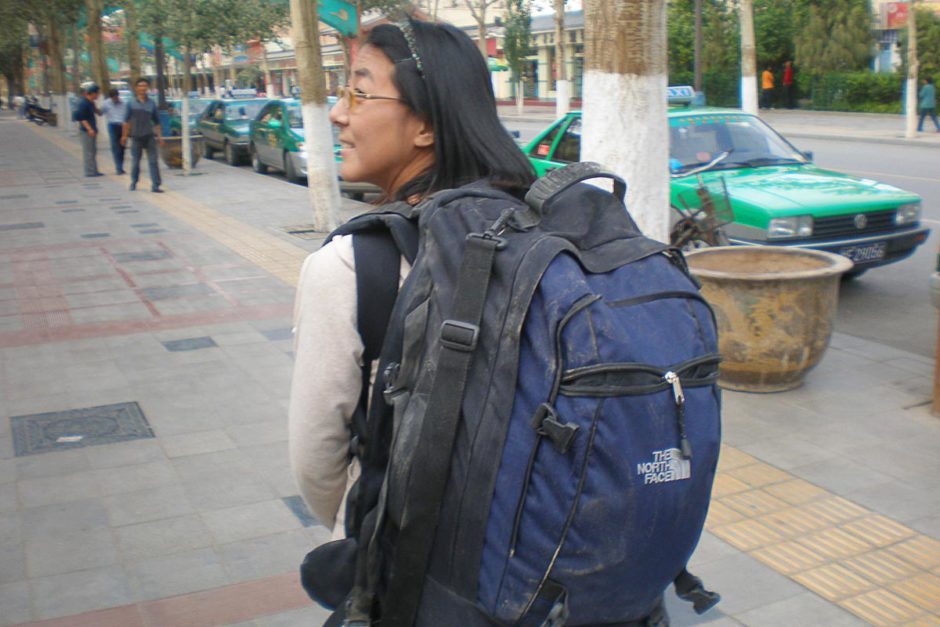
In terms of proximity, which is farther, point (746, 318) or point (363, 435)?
point (746, 318)

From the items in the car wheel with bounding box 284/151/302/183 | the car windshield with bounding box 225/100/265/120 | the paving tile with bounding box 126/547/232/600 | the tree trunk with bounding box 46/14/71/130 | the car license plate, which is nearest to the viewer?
the paving tile with bounding box 126/547/232/600

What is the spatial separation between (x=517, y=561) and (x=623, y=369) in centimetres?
31

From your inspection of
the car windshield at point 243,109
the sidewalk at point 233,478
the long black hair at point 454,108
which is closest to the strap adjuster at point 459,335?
the long black hair at point 454,108

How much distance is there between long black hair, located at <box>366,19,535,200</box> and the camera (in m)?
1.80

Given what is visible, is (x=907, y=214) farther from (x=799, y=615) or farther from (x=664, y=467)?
(x=664, y=467)

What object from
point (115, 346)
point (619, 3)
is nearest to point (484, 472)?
point (619, 3)

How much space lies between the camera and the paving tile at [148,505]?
4.52 meters

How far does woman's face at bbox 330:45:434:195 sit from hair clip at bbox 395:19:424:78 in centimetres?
5

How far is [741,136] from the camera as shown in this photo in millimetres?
9570

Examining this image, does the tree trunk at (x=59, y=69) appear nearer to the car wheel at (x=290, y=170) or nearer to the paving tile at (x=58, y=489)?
the car wheel at (x=290, y=170)

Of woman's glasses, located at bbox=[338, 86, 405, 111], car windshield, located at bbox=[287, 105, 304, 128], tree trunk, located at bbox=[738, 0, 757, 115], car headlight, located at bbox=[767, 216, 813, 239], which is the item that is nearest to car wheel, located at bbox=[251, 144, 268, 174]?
car windshield, located at bbox=[287, 105, 304, 128]

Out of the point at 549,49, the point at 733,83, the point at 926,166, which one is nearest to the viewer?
the point at 926,166

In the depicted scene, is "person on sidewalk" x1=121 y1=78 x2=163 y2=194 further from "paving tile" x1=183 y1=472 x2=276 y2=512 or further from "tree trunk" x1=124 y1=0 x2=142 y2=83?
"paving tile" x1=183 y1=472 x2=276 y2=512

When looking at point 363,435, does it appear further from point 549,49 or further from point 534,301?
point 549,49
